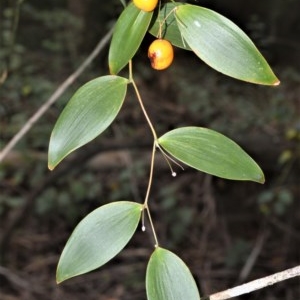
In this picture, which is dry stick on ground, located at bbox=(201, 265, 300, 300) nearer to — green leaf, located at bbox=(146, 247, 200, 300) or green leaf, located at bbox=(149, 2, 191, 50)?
green leaf, located at bbox=(146, 247, 200, 300)

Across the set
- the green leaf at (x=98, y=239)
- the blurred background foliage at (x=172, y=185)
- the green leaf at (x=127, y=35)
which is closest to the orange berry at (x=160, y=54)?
the green leaf at (x=127, y=35)

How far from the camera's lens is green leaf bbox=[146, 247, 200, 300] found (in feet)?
1.91

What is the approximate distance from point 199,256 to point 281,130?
0.65m

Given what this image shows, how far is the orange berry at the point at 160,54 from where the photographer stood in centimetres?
61

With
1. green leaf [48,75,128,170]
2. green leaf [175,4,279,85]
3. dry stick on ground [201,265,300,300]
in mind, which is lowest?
dry stick on ground [201,265,300,300]

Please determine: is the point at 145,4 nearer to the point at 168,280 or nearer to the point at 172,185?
the point at 168,280

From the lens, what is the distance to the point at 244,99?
10.3 feet

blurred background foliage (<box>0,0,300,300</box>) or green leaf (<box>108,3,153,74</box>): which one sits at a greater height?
green leaf (<box>108,3,153,74</box>)

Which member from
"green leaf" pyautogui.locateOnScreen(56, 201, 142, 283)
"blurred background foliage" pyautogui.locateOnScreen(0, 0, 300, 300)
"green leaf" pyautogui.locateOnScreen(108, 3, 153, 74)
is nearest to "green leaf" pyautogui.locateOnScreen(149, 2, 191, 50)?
"green leaf" pyautogui.locateOnScreen(108, 3, 153, 74)

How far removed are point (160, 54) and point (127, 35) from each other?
4 centimetres

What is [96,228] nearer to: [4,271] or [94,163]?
[4,271]

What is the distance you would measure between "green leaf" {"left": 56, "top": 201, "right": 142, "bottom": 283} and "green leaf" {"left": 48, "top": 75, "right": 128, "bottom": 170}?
72mm

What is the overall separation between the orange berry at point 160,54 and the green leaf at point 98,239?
140mm

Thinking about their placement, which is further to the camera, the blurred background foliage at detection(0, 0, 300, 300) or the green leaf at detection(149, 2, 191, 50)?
the blurred background foliage at detection(0, 0, 300, 300)
